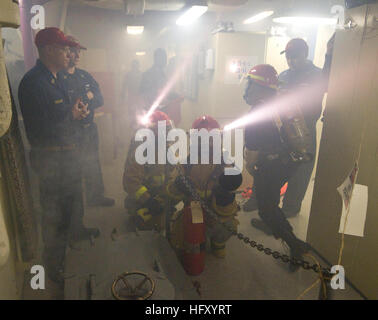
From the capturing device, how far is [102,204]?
344cm

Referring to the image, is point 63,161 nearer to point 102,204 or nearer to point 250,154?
point 102,204

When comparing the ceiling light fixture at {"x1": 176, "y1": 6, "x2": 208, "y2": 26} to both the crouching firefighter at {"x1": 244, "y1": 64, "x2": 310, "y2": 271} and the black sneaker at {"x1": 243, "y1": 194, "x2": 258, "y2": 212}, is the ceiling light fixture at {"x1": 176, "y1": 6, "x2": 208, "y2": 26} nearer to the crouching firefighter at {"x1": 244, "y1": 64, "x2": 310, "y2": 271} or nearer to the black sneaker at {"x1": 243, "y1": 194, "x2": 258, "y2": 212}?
the crouching firefighter at {"x1": 244, "y1": 64, "x2": 310, "y2": 271}

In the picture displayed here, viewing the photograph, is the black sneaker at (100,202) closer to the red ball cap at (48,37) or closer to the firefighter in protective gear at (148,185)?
the firefighter in protective gear at (148,185)

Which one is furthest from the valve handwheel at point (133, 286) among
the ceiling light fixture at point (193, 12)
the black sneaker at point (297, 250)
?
the ceiling light fixture at point (193, 12)

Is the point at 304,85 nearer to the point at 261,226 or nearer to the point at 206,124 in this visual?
the point at 206,124

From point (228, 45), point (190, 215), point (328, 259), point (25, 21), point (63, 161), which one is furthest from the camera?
point (228, 45)

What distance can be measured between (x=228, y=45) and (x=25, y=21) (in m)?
2.88

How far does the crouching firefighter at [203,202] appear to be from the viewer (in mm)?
2127

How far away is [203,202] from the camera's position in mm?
2064

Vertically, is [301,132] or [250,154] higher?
[301,132]

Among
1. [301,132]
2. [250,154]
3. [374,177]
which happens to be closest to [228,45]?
[250,154]

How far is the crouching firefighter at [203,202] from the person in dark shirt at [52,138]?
2.77 ft

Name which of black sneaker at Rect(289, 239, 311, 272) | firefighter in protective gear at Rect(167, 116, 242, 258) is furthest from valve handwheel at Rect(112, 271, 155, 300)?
black sneaker at Rect(289, 239, 311, 272)

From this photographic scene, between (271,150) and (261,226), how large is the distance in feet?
3.00
